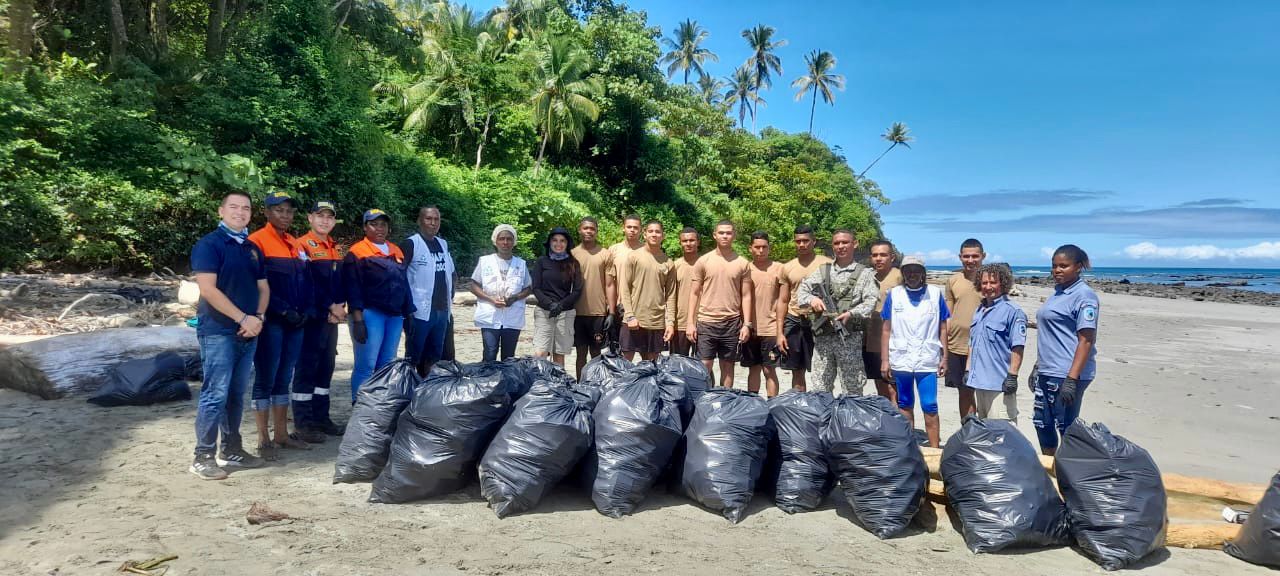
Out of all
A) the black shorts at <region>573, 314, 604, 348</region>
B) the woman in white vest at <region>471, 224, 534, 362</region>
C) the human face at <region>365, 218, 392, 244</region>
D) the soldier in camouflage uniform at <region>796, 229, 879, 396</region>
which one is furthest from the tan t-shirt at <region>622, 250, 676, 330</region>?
the human face at <region>365, 218, 392, 244</region>

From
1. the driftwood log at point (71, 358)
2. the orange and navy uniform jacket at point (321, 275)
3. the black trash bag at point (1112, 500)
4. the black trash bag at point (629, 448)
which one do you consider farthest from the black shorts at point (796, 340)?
the driftwood log at point (71, 358)

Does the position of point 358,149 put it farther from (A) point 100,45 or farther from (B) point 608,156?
(B) point 608,156

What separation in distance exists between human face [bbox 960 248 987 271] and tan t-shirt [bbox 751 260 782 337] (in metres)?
1.37

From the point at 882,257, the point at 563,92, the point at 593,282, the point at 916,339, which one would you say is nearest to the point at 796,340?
the point at 882,257

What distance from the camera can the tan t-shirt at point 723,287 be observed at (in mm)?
5473

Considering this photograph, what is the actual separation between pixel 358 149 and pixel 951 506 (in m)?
14.4

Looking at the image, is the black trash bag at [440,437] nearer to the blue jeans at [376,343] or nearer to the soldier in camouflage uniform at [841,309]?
the blue jeans at [376,343]

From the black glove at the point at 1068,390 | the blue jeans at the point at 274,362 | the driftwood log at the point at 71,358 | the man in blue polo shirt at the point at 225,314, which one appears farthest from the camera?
the driftwood log at the point at 71,358

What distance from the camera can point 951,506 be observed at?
3.50 metres

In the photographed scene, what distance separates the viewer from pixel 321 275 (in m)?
4.36

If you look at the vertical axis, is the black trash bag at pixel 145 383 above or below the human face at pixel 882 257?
below

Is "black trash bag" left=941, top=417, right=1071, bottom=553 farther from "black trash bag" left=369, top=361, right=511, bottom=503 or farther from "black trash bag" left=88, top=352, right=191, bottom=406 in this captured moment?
"black trash bag" left=88, top=352, right=191, bottom=406

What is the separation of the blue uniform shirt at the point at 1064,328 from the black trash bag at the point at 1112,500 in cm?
73

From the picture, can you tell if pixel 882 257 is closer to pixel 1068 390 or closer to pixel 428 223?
pixel 1068 390
